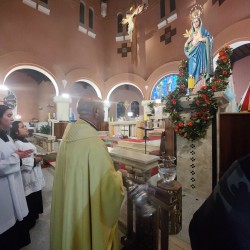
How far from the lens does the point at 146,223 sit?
65.2 inches

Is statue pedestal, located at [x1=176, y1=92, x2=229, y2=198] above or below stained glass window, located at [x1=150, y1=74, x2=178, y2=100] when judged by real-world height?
below

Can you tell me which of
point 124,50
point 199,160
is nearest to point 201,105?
point 199,160

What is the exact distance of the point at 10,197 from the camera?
1.91 meters

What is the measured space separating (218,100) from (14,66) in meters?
9.28

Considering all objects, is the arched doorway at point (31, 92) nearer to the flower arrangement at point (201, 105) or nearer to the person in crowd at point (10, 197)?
the flower arrangement at point (201, 105)

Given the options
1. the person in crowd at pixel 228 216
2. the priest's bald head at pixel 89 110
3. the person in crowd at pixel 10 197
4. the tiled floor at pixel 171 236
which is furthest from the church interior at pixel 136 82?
the person in crowd at pixel 228 216

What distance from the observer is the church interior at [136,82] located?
309cm

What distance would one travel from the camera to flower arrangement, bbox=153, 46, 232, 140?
10.4 ft

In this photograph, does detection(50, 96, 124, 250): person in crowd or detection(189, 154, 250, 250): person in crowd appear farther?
detection(50, 96, 124, 250): person in crowd

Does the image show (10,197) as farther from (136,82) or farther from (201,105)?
(136,82)

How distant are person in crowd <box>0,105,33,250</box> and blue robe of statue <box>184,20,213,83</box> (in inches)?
151

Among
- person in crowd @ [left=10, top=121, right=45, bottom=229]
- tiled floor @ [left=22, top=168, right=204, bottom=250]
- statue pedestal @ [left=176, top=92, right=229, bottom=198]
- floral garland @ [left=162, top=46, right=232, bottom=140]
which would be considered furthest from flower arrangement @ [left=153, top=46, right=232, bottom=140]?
person in crowd @ [left=10, top=121, right=45, bottom=229]

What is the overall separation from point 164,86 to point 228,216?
11121 millimetres

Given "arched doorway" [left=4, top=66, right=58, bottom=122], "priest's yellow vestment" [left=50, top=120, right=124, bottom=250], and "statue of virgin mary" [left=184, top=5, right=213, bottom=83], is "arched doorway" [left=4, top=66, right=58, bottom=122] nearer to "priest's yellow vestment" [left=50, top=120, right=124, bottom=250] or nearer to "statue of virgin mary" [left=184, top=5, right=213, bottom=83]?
"statue of virgin mary" [left=184, top=5, right=213, bottom=83]
